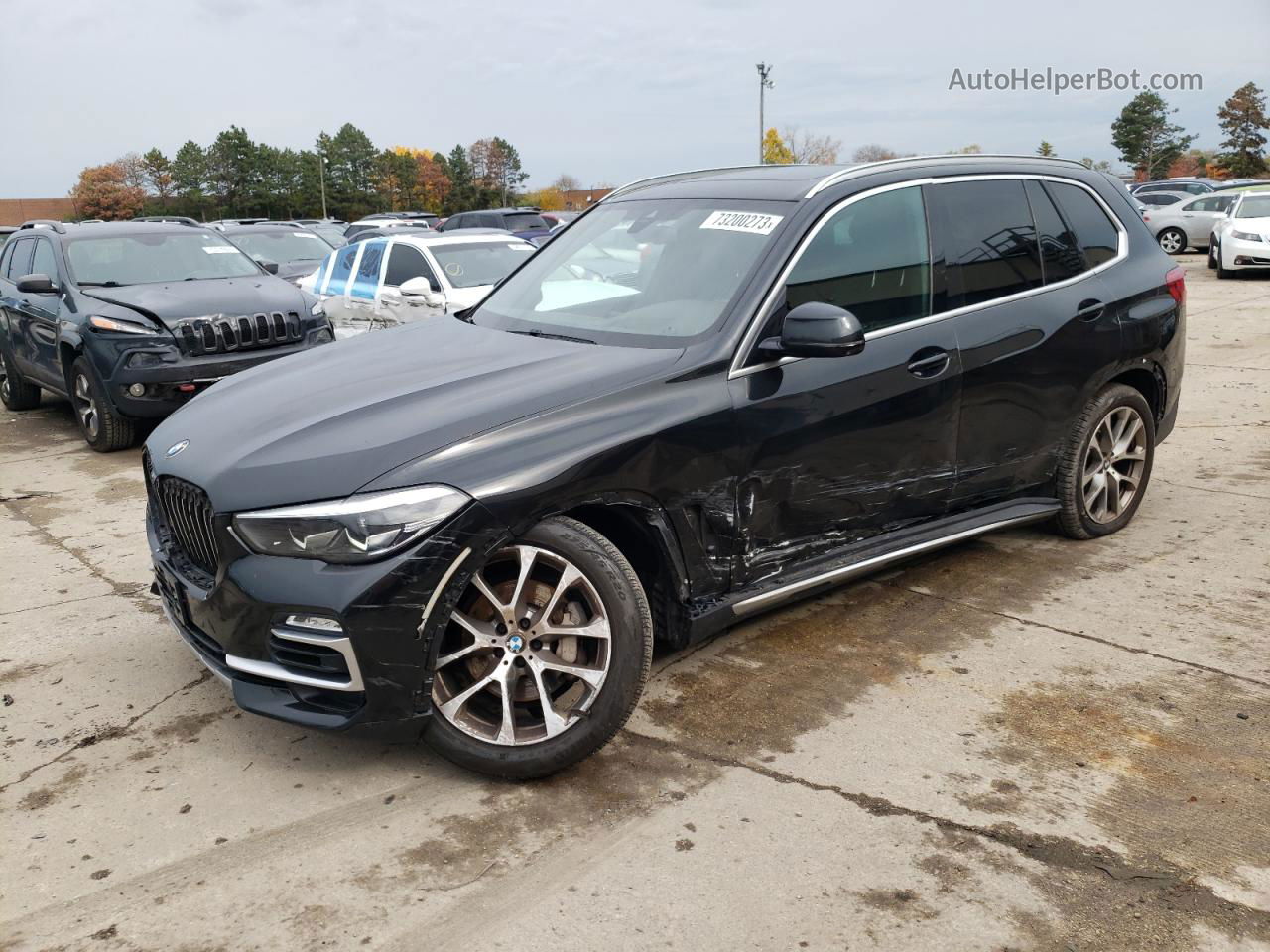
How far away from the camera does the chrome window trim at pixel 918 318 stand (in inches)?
150

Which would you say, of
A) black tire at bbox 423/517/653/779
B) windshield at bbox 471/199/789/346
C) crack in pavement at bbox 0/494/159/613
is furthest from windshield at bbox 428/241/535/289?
black tire at bbox 423/517/653/779

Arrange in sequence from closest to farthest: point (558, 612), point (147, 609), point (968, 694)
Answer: point (558, 612)
point (968, 694)
point (147, 609)

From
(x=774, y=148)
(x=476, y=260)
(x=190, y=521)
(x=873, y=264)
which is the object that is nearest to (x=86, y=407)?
(x=476, y=260)

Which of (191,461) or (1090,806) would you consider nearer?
(1090,806)

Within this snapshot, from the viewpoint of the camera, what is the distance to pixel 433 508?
3.11m

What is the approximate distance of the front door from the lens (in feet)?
12.6

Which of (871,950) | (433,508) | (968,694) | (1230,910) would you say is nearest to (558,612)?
(433,508)

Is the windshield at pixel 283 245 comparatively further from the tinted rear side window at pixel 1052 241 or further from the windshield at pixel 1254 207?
the windshield at pixel 1254 207

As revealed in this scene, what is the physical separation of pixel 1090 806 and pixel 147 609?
3.89 metres

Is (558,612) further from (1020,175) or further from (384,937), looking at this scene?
(1020,175)

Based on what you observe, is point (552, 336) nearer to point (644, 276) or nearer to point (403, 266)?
point (644, 276)

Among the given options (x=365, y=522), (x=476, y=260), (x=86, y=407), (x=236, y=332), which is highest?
(x=476, y=260)

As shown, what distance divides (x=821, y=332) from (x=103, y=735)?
2766 millimetres

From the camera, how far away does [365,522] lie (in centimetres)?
309
